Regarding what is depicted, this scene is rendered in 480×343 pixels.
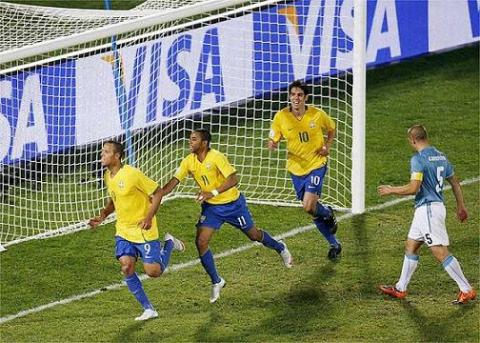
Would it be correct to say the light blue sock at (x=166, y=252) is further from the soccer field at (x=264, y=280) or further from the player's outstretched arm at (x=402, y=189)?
the player's outstretched arm at (x=402, y=189)

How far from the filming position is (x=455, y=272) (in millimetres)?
12250

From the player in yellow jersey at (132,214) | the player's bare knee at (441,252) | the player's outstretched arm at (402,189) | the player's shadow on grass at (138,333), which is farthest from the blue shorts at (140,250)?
the player's bare knee at (441,252)

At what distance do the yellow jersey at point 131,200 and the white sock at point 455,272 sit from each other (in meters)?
2.68

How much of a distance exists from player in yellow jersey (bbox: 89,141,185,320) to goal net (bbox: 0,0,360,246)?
2563 mm

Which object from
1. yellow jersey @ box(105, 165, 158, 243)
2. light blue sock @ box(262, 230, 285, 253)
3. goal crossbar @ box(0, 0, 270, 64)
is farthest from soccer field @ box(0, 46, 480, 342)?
goal crossbar @ box(0, 0, 270, 64)

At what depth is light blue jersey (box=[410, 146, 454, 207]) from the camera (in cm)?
1213

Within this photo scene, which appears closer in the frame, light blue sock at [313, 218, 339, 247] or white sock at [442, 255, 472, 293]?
white sock at [442, 255, 472, 293]

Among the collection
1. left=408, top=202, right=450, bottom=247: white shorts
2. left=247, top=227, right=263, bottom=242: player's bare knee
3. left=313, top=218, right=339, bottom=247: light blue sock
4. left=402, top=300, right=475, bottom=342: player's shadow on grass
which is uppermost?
left=408, top=202, right=450, bottom=247: white shorts

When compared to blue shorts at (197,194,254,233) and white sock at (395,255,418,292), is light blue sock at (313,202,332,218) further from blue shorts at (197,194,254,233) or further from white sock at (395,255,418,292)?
white sock at (395,255,418,292)

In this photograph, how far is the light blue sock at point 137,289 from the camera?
12.3 m

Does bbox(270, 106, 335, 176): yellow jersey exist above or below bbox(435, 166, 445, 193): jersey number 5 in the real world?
below

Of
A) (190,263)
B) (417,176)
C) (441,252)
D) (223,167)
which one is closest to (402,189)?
(417,176)

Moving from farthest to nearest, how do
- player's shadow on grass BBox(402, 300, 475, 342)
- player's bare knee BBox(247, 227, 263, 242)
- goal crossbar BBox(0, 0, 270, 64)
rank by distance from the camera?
player's bare knee BBox(247, 227, 263, 242)
goal crossbar BBox(0, 0, 270, 64)
player's shadow on grass BBox(402, 300, 475, 342)

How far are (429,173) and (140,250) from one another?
2.71m
